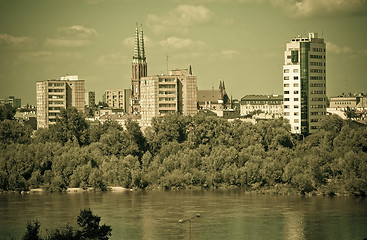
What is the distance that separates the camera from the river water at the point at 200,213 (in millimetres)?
46031

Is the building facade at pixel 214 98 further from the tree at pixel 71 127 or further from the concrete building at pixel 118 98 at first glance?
the tree at pixel 71 127

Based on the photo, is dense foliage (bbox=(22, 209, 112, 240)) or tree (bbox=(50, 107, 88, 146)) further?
tree (bbox=(50, 107, 88, 146))

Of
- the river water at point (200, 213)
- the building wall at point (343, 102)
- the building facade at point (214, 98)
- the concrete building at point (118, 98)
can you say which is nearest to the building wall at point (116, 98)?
the concrete building at point (118, 98)

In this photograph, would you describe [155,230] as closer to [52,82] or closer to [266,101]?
[52,82]

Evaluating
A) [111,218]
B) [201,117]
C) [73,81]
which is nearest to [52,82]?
[73,81]

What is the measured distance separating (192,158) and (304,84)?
71.9 feet

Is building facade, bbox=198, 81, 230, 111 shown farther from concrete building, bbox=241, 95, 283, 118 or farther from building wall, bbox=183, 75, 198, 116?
building wall, bbox=183, 75, 198, 116

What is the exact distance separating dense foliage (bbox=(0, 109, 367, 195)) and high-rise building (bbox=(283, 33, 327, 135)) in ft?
11.0

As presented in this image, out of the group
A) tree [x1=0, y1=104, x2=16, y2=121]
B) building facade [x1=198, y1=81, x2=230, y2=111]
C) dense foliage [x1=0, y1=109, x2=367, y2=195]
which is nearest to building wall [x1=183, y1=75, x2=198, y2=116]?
dense foliage [x1=0, y1=109, x2=367, y2=195]

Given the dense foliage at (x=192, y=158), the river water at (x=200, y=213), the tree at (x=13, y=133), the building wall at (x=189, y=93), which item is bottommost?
the river water at (x=200, y=213)

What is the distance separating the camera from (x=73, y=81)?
350 feet

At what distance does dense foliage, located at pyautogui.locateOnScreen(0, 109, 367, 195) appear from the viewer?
63.9 metres

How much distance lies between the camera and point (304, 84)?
290 ft

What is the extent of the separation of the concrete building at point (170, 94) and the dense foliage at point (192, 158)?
36.2 ft
